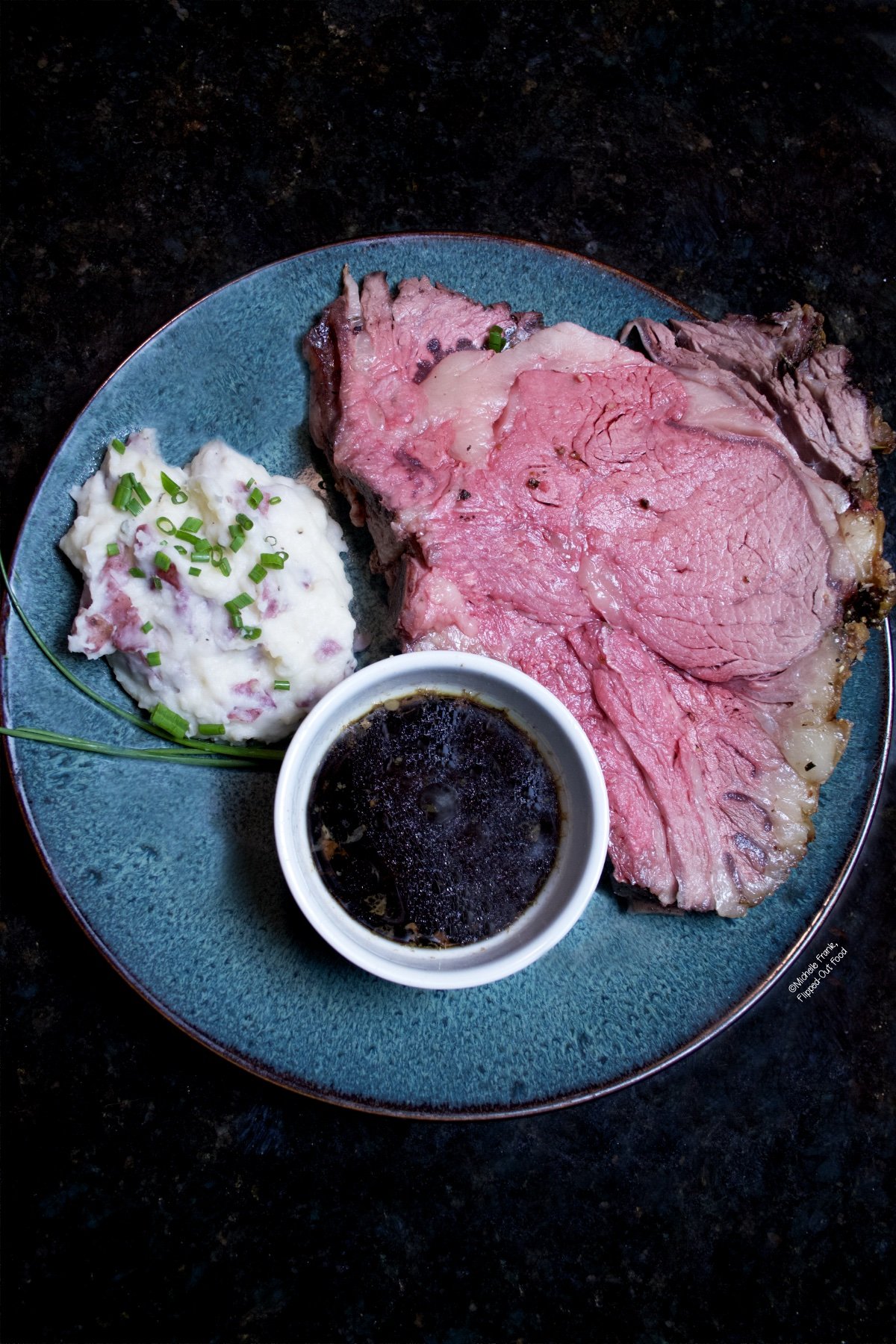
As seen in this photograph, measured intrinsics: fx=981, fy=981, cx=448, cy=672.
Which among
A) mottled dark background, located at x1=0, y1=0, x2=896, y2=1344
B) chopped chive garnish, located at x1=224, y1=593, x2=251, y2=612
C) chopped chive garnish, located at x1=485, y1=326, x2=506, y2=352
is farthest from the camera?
mottled dark background, located at x1=0, y1=0, x2=896, y2=1344

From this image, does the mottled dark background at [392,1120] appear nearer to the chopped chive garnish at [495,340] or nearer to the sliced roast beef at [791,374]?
the sliced roast beef at [791,374]

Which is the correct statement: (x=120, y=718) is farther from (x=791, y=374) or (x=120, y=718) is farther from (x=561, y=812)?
(x=791, y=374)

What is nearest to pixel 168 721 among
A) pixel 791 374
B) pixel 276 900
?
pixel 276 900

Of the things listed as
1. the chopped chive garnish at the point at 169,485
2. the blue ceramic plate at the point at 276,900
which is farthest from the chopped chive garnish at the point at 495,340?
the chopped chive garnish at the point at 169,485

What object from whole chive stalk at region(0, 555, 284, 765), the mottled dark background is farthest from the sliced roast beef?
whole chive stalk at region(0, 555, 284, 765)

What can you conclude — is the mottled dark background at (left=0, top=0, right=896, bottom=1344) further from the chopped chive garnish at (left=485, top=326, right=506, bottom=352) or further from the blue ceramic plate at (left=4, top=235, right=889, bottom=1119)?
the chopped chive garnish at (left=485, top=326, right=506, bottom=352)

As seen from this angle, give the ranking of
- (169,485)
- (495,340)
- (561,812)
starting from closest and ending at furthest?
(561,812), (169,485), (495,340)
